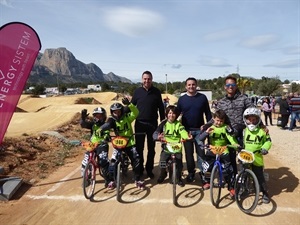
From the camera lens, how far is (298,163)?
7.18 m

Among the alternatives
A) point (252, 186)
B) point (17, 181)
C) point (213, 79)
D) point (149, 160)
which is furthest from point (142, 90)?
point (213, 79)

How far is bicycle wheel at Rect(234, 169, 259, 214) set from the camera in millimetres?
4289

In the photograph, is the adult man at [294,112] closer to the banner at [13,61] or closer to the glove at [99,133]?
the glove at [99,133]

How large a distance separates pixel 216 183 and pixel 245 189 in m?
0.49

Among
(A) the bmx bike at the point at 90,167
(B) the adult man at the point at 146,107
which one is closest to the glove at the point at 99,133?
(A) the bmx bike at the point at 90,167

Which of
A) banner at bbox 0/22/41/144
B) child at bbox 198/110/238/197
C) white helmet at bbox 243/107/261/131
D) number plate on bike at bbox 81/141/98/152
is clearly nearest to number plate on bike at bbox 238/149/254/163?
child at bbox 198/110/238/197

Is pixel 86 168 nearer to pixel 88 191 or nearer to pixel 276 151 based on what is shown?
pixel 88 191

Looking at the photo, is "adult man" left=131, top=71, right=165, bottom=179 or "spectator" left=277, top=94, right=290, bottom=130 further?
"spectator" left=277, top=94, right=290, bottom=130

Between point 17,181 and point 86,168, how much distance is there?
5.56ft

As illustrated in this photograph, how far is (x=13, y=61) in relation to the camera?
5.41 metres

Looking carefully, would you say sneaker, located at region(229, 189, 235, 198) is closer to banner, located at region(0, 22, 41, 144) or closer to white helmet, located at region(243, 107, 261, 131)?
white helmet, located at region(243, 107, 261, 131)

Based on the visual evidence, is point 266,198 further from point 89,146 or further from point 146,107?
point 89,146

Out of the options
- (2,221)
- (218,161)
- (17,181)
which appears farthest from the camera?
(17,181)

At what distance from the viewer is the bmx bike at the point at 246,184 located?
4.25 m
